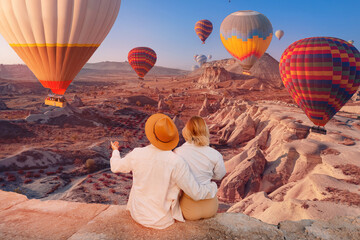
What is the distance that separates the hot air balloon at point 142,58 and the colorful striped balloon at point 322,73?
31.3 m

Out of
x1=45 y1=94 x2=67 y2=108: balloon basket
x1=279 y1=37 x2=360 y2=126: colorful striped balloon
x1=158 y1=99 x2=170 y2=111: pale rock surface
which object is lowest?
x1=158 y1=99 x2=170 y2=111: pale rock surface

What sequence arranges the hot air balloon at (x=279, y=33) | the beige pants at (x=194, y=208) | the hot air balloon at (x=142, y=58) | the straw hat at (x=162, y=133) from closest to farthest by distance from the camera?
1. the straw hat at (x=162, y=133)
2. the beige pants at (x=194, y=208)
3. the hot air balloon at (x=142, y=58)
4. the hot air balloon at (x=279, y=33)

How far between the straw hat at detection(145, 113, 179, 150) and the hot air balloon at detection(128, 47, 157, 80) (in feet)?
137

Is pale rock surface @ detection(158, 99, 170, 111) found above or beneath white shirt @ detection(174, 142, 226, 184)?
beneath

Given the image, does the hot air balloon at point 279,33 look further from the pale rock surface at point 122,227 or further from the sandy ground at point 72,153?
the pale rock surface at point 122,227

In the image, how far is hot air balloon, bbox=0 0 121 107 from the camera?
11.5 meters

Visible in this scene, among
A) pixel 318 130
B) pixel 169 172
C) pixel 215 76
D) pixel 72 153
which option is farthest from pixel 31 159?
pixel 215 76

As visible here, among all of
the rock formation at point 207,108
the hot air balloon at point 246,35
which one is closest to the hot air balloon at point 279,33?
the hot air balloon at point 246,35

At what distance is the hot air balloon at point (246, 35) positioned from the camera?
3447cm

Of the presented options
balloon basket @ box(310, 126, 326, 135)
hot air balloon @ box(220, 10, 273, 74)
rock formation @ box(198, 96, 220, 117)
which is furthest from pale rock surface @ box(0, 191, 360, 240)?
hot air balloon @ box(220, 10, 273, 74)

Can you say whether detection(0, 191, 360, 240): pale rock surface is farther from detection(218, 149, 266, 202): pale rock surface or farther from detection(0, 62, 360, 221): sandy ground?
detection(218, 149, 266, 202): pale rock surface

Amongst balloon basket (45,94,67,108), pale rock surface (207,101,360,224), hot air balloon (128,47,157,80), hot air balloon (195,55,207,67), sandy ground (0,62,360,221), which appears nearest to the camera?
pale rock surface (207,101,360,224)

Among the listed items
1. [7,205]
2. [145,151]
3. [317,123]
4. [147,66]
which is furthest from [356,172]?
[147,66]

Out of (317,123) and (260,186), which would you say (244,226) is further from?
(317,123)
